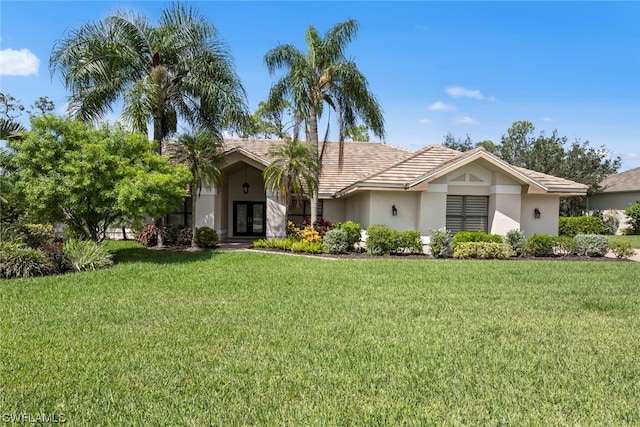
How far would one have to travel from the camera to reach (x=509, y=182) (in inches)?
687

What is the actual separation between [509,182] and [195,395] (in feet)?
55.6

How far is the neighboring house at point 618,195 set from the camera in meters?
30.4

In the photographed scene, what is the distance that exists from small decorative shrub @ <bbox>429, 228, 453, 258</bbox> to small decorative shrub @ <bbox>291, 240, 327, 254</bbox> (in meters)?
4.18

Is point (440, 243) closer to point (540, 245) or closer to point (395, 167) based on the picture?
point (540, 245)

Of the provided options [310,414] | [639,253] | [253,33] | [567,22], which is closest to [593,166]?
[639,253]

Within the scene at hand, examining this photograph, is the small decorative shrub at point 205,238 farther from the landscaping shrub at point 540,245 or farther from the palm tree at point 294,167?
the landscaping shrub at point 540,245

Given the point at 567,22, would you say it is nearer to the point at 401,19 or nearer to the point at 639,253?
the point at 401,19

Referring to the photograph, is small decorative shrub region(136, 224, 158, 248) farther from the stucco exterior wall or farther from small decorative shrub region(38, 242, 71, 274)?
the stucco exterior wall

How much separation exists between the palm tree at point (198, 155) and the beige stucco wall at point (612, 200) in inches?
1245

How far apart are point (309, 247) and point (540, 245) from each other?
8972 mm

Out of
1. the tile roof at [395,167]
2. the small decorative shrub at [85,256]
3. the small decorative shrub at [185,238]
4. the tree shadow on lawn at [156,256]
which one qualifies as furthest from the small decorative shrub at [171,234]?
the small decorative shrub at [85,256]

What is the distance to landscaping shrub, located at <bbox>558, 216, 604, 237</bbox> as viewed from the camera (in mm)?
19984

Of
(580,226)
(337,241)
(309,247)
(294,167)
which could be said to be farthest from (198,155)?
(580,226)

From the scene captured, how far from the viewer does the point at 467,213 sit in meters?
17.9
